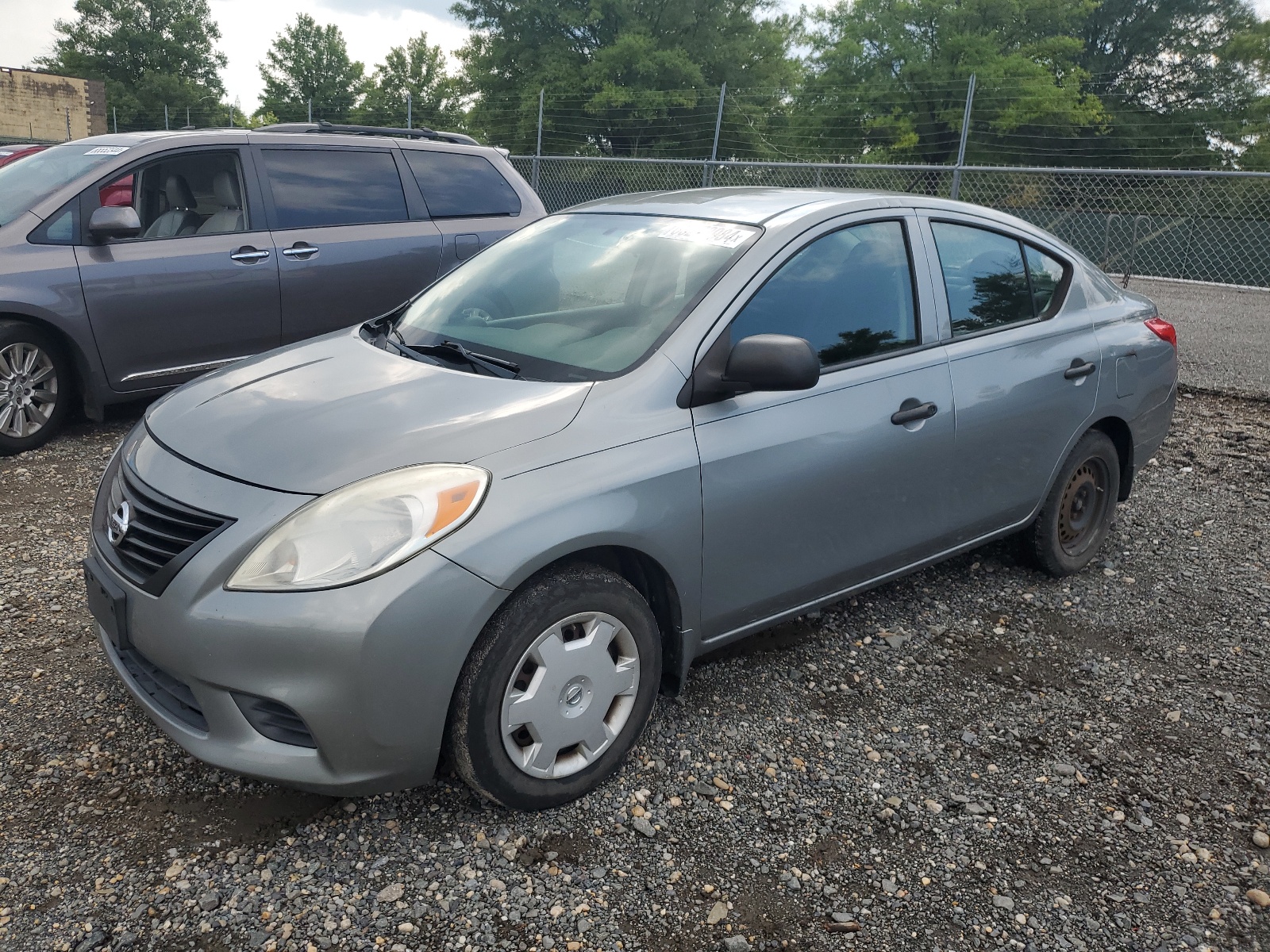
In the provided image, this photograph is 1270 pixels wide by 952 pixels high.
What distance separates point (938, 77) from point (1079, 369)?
38104mm

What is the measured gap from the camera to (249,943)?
2256 millimetres

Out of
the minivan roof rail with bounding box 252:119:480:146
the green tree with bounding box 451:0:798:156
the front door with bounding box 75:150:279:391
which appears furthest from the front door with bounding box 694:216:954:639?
the green tree with bounding box 451:0:798:156

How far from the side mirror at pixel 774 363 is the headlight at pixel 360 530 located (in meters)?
0.82

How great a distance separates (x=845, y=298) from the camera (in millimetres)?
3373

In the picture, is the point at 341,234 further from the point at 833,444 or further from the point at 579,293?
the point at 833,444

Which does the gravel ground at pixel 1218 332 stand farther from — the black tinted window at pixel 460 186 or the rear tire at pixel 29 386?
the rear tire at pixel 29 386

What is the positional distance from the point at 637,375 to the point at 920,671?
1.61 m

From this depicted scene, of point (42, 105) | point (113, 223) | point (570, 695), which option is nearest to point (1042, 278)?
point (570, 695)

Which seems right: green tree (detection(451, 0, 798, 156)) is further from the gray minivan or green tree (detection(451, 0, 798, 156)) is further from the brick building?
the gray minivan

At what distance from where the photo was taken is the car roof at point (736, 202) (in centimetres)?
345

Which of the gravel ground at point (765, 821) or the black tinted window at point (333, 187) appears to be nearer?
the gravel ground at point (765, 821)

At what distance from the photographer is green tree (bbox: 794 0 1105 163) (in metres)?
34.0

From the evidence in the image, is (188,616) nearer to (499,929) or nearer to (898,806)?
(499,929)

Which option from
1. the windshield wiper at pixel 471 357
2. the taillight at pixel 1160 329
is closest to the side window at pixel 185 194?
the windshield wiper at pixel 471 357
